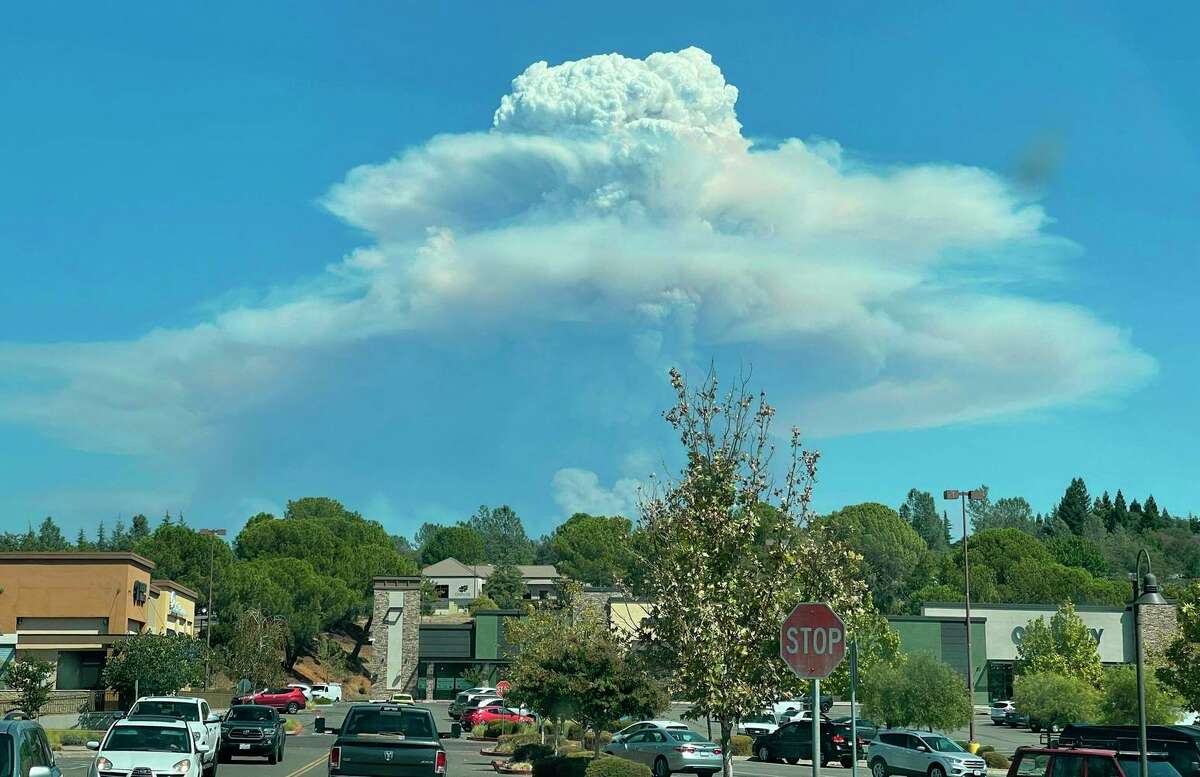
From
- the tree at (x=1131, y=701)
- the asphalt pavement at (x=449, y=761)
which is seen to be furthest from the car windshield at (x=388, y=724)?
the tree at (x=1131, y=701)

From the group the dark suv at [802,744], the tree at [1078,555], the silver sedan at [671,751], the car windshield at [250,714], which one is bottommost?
the dark suv at [802,744]

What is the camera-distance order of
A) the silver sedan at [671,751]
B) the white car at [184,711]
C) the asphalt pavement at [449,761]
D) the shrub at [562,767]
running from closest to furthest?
the shrub at [562,767]
the white car at [184,711]
the asphalt pavement at [449,761]
the silver sedan at [671,751]

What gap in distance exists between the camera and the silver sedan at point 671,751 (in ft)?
129

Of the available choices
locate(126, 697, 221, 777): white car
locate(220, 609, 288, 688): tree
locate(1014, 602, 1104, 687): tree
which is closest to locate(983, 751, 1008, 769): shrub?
locate(1014, 602, 1104, 687): tree

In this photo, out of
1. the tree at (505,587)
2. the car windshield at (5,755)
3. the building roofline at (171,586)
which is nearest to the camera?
the car windshield at (5,755)

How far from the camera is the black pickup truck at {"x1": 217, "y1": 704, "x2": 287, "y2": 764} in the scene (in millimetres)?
35938

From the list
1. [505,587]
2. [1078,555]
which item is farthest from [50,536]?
[1078,555]

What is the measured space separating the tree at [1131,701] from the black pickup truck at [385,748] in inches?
1416

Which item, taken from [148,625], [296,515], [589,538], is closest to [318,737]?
[148,625]

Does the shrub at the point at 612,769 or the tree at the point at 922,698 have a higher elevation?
the shrub at the point at 612,769

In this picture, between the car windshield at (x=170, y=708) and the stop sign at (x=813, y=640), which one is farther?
the car windshield at (x=170, y=708)

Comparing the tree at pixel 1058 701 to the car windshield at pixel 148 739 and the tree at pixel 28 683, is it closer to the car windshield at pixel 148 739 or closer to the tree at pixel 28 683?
the tree at pixel 28 683

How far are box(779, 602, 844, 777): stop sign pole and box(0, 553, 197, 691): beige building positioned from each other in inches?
2231

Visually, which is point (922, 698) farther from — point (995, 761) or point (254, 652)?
point (254, 652)
